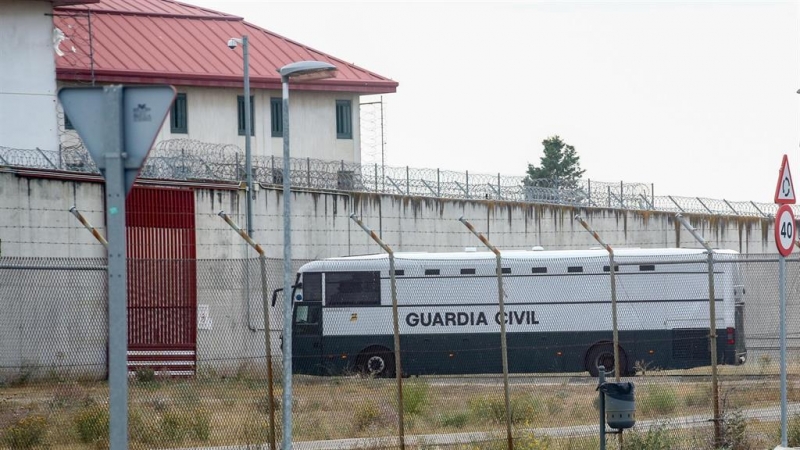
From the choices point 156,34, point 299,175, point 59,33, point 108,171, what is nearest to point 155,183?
point 299,175

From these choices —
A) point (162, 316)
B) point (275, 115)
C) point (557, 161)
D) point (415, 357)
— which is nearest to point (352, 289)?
point (415, 357)

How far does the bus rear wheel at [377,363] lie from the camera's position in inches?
1024

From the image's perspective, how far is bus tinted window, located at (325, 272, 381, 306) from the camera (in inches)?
1073

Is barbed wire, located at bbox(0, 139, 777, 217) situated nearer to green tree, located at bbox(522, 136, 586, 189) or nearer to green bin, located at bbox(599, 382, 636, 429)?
green bin, located at bbox(599, 382, 636, 429)

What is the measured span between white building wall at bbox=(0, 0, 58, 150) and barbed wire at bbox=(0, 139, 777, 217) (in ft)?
3.76

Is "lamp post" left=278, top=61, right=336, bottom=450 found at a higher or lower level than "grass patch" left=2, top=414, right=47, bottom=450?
higher

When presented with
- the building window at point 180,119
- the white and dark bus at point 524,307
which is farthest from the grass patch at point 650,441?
the building window at point 180,119

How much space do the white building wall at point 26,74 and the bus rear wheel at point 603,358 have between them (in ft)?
50.3

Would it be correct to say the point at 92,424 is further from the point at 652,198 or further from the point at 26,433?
the point at 652,198

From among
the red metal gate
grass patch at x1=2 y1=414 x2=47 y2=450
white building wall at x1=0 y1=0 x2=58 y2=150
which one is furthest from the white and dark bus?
grass patch at x1=2 y1=414 x2=47 y2=450

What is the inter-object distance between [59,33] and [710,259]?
25700 mm

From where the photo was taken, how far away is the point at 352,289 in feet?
89.6

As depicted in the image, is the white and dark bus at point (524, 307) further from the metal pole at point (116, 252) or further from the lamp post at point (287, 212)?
the metal pole at point (116, 252)

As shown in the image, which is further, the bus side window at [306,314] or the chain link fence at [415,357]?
the bus side window at [306,314]
